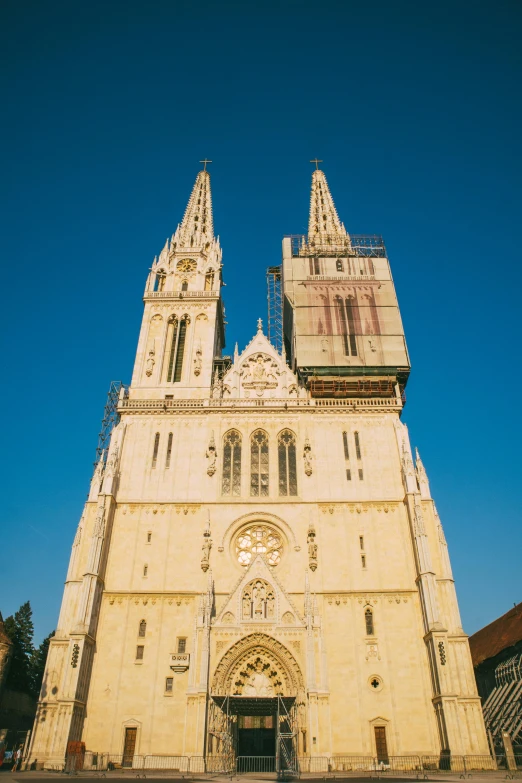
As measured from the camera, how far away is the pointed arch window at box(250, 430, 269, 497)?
2898 centimetres

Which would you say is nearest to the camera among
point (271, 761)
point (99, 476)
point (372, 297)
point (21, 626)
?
point (271, 761)

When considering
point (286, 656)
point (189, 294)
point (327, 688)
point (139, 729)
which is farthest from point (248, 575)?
point (189, 294)

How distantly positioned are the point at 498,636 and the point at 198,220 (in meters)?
37.4

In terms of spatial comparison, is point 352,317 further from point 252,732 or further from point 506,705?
point 252,732

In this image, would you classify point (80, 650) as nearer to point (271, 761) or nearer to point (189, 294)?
point (271, 761)

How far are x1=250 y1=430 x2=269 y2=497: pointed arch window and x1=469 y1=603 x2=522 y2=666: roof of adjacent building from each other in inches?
671

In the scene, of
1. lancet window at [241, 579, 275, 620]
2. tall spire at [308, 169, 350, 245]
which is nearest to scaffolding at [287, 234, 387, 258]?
tall spire at [308, 169, 350, 245]

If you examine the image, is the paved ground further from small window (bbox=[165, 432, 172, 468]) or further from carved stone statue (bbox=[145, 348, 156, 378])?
carved stone statue (bbox=[145, 348, 156, 378])

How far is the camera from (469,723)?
21875 millimetres

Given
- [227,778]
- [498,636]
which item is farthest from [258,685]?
[498,636]

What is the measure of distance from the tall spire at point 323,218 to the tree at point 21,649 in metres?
37.4

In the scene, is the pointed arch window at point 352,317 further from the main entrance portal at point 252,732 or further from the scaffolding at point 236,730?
the main entrance portal at point 252,732

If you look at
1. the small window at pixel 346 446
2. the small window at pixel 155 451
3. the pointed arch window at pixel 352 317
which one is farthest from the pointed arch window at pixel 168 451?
the pointed arch window at pixel 352 317

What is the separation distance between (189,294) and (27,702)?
98.7 ft
